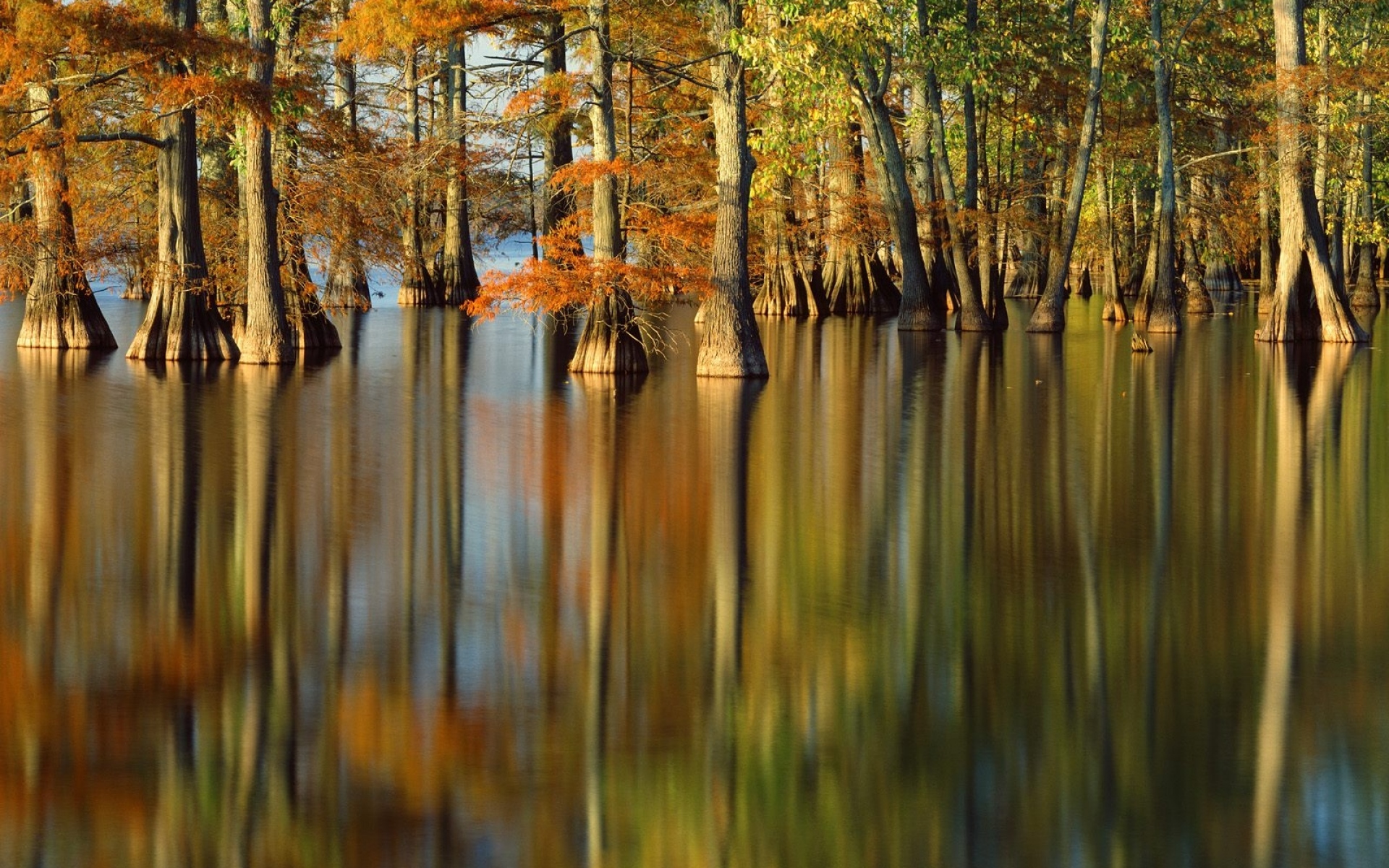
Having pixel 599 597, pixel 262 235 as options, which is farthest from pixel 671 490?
pixel 262 235

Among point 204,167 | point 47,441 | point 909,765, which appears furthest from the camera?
point 204,167

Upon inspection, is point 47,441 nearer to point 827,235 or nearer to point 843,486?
point 843,486

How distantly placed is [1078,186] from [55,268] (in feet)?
60.7

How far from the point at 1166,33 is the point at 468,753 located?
34.2 metres

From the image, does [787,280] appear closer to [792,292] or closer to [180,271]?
[792,292]

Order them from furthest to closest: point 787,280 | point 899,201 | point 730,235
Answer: point 787,280
point 899,201
point 730,235

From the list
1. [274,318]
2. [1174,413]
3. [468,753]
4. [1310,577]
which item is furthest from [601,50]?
[468,753]

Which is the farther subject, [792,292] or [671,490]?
[792,292]

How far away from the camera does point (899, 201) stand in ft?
112

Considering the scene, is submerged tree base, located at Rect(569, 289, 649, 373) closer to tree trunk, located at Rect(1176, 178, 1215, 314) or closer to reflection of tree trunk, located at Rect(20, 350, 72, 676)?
reflection of tree trunk, located at Rect(20, 350, 72, 676)

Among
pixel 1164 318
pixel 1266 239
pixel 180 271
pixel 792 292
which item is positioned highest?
pixel 1266 239

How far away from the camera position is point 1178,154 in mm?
45125

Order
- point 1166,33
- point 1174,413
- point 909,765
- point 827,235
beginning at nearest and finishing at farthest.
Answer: point 909,765 → point 1174,413 → point 1166,33 → point 827,235

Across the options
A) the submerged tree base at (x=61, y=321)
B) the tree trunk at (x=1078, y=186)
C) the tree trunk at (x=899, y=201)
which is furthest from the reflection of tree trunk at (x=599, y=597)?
the tree trunk at (x=1078, y=186)
